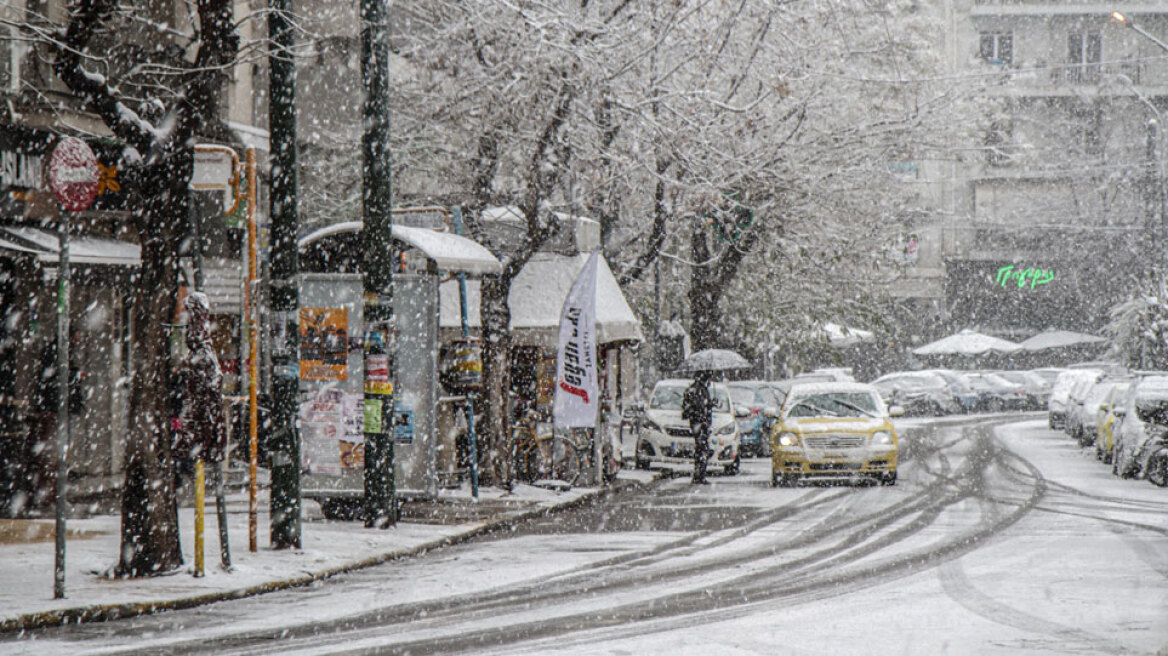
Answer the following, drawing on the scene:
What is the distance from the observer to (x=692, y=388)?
75.8ft

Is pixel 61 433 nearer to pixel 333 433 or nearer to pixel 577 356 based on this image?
pixel 333 433

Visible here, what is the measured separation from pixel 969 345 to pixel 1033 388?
3562mm

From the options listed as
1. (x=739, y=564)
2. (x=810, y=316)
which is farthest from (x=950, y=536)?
(x=810, y=316)

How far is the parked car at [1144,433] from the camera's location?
22.3m

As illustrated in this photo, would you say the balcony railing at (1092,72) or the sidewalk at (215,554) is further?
the balcony railing at (1092,72)

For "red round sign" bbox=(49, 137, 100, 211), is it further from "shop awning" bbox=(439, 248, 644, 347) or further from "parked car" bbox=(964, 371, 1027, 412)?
"parked car" bbox=(964, 371, 1027, 412)

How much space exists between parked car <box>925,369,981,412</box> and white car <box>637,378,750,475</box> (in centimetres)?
2974

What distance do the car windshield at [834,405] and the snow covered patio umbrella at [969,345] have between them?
34.8 m

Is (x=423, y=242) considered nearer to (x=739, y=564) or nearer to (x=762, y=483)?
(x=739, y=564)

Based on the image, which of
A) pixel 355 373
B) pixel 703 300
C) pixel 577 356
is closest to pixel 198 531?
pixel 355 373

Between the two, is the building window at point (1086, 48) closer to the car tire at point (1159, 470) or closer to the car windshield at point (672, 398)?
the car windshield at point (672, 398)

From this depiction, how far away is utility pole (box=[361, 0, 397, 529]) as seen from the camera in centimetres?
1494

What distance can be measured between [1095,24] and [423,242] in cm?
5296

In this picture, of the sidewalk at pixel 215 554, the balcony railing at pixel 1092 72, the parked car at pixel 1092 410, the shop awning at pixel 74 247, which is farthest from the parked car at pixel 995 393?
the shop awning at pixel 74 247
